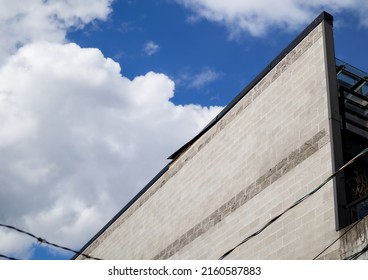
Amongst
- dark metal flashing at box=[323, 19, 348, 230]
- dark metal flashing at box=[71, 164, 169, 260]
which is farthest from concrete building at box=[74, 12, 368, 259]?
dark metal flashing at box=[71, 164, 169, 260]

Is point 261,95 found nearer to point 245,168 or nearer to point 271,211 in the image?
point 245,168

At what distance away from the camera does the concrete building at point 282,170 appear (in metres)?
12.6

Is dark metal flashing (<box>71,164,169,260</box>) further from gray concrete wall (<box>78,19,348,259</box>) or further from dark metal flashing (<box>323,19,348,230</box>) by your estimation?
dark metal flashing (<box>323,19,348,230</box>)

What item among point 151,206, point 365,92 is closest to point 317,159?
point 365,92

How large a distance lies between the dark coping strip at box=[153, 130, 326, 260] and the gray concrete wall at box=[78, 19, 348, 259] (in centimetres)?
3

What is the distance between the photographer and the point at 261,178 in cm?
1505

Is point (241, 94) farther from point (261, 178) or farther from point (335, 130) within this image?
point (335, 130)

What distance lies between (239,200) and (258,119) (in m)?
2.42

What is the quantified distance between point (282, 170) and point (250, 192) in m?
1.41

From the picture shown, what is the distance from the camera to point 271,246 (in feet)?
45.2

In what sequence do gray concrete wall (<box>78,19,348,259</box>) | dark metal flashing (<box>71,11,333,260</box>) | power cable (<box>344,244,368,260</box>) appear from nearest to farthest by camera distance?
1. power cable (<box>344,244,368,260</box>)
2. gray concrete wall (<box>78,19,348,259</box>)
3. dark metal flashing (<box>71,11,333,260</box>)

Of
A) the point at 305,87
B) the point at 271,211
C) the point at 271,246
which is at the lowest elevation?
the point at 271,246

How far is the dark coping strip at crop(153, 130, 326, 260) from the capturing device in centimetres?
1358

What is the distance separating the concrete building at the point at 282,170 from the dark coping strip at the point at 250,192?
3 cm
